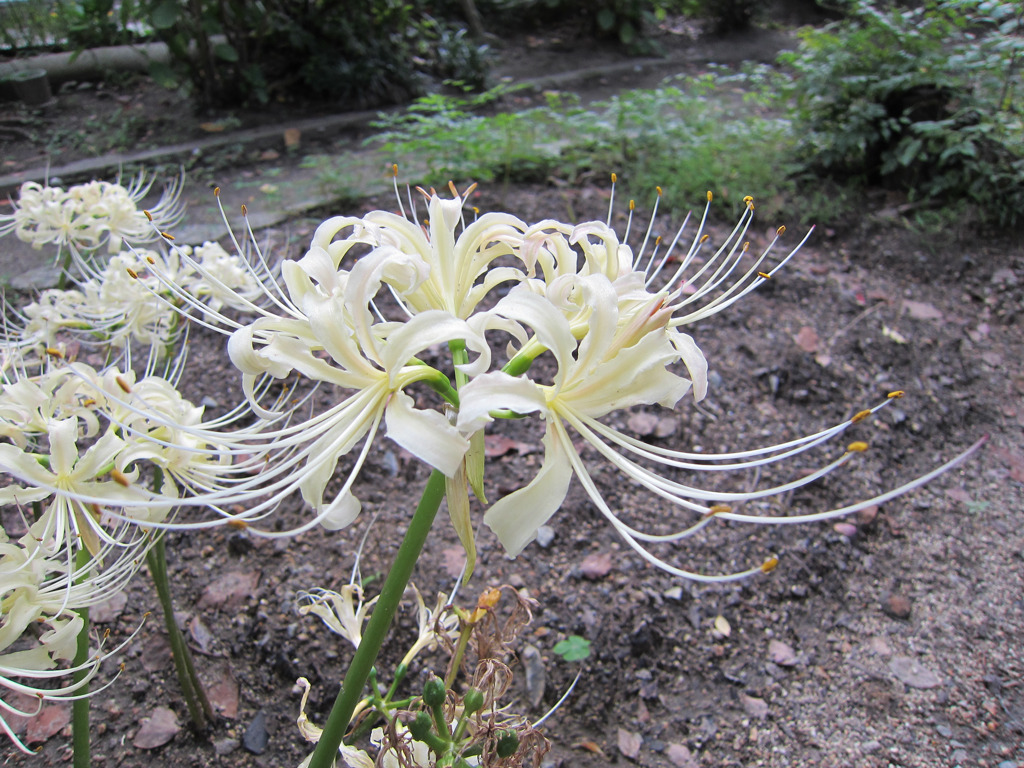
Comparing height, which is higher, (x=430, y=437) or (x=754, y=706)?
(x=430, y=437)

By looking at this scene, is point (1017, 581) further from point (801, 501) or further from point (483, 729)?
point (483, 729)

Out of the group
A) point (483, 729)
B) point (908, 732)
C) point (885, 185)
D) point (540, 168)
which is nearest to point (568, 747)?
point (483, 729)

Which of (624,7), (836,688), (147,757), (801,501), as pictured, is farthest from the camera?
(624,7)

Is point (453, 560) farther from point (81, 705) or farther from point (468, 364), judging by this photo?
point (468, 364)

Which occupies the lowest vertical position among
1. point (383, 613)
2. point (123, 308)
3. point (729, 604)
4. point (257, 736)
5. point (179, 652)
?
point (729, 604)

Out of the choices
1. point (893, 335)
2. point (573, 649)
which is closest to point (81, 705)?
point (573, 649)

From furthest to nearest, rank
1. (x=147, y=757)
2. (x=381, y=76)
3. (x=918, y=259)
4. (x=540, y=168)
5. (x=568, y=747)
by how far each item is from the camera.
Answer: (x=381, y=76)
(x=540, y=168)
(x=918, y=259)
(x=568, y=747)
(x=147, y=757)

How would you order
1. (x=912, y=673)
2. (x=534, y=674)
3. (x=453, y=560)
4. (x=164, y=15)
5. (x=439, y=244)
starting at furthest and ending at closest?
(x=164, y=15), (x=453, y=560), (x=912, y=673), (x=534, y=674), (x=439, y=244)
